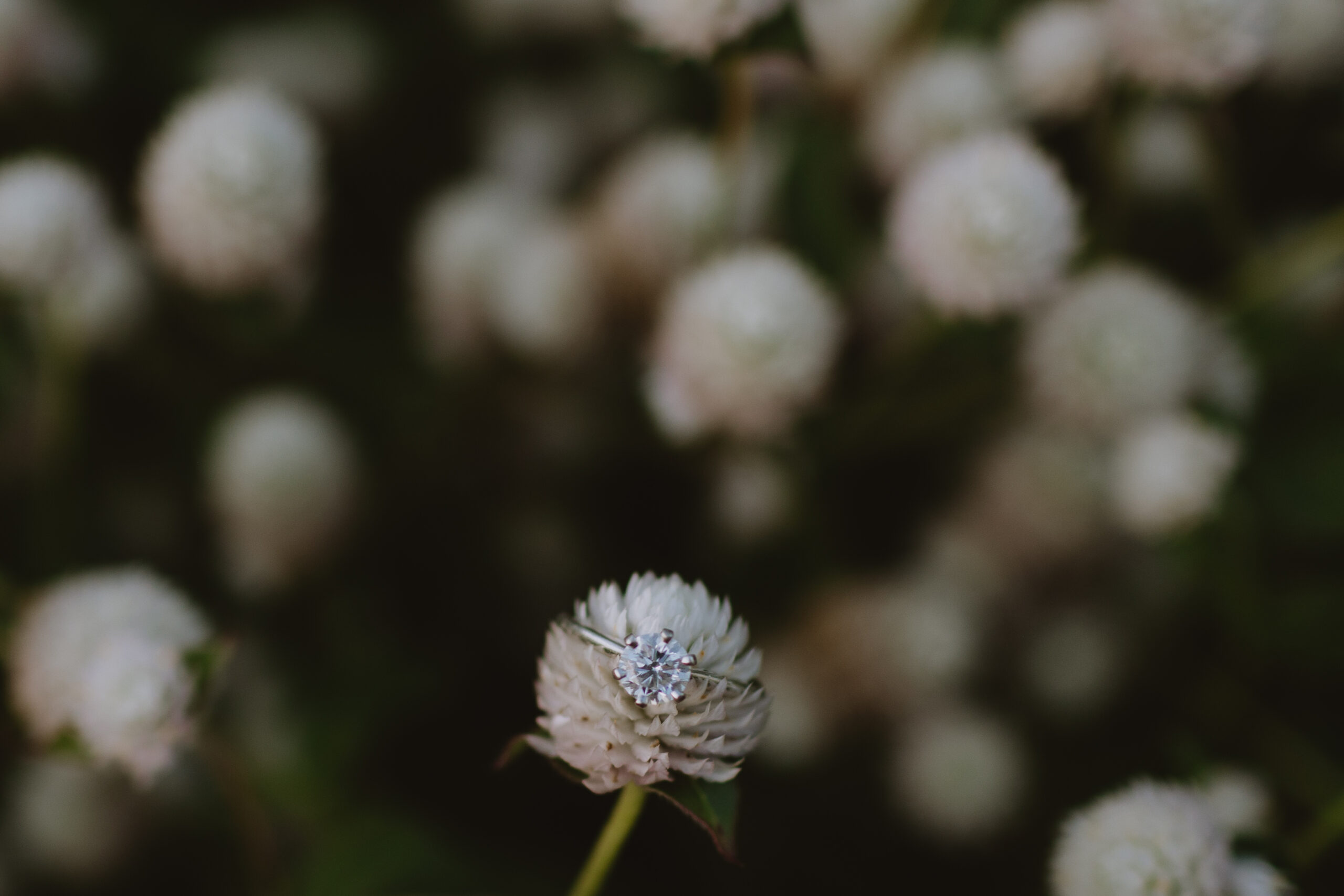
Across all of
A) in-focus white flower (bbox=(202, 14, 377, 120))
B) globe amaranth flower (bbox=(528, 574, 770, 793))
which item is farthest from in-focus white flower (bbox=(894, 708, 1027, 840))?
in-focus white flower (bbox=(202, 14, 377, 120))

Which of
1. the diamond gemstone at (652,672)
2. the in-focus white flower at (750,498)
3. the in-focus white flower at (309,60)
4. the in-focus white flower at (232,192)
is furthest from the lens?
the in-focus white flower at (309,60)

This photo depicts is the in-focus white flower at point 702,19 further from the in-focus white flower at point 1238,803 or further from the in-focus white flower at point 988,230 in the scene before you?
the in-focus white flower at point 1238,803

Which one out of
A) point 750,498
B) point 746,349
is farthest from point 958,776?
point 746,349

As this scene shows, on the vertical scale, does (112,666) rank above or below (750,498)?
below

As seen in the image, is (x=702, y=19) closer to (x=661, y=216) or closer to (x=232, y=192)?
(x=661, y=216)

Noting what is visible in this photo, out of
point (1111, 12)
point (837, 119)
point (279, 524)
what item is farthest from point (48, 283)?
point (1111, 12)

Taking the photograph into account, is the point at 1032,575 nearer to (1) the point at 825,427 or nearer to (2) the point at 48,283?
(1) the point at 825,427

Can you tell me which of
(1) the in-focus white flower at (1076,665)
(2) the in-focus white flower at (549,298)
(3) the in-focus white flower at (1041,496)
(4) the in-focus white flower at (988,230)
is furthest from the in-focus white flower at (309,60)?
(1) the in-focus white flower at (1076,665)
